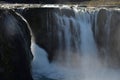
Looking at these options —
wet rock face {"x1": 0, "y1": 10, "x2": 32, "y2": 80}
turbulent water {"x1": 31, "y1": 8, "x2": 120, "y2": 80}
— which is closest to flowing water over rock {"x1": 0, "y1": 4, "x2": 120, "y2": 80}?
turbulent water {"x1": 31, "y1": 8, "x2": 120, "y2": 80}

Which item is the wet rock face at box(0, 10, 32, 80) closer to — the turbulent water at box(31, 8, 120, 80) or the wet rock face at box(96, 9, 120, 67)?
the turbulent water at box(31, 8, 120, 80)

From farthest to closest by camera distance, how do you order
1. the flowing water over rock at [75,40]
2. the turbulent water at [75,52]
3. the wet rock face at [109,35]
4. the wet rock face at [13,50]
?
the wet rock face at [109,35] < the flowing water over rock at [75,40] < the turbulent water at [75,52] < the wet rock face at [13,50]

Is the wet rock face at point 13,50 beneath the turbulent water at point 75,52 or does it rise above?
above

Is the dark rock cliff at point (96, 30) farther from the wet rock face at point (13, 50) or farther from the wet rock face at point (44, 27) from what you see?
the wet rock face at point (13, 50)

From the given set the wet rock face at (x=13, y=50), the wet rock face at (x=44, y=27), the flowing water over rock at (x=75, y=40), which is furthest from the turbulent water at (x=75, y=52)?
the wet rock face at (x=13, y=50)

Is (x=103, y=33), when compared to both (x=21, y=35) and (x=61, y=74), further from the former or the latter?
(x=21, y=35)

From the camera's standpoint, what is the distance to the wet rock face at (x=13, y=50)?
19.1 metres

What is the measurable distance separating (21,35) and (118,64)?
9325 mm

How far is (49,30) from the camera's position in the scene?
2786cm

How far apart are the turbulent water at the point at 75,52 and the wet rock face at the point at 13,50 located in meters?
5.88

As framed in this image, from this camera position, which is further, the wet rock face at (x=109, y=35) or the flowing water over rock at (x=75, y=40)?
the wet rock face at (x=109, y=35)

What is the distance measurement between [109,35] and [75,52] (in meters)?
2.47

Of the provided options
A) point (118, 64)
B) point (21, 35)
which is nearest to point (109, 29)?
point (118, 64)

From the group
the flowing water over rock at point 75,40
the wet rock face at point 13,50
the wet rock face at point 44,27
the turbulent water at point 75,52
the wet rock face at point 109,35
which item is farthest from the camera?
the wet rock face at point 109,35
